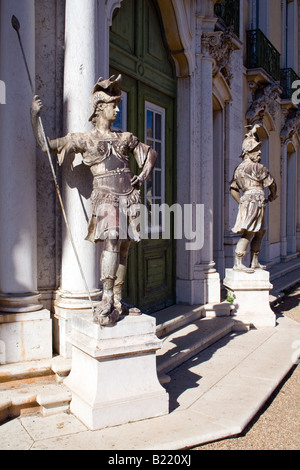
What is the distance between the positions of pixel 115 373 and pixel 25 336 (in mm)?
921

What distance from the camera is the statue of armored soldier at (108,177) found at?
3475 mm

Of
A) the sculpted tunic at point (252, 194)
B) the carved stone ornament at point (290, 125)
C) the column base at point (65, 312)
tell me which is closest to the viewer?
the column base at point (65, 312)

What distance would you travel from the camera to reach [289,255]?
14.2 metres

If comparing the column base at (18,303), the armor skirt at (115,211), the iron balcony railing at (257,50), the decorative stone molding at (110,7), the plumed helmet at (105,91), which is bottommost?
the column base at (18,303)

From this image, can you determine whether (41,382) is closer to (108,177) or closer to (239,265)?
(108,177)

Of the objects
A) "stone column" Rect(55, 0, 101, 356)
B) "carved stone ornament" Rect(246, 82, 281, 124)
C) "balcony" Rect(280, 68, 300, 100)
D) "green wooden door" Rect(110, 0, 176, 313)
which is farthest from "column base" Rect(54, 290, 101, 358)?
"balcony" Rect(280, 68, 300, 100)

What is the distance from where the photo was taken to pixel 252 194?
6.45 metres

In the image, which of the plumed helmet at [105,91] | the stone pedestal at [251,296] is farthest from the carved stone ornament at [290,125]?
the plumed helmet at [105,91]

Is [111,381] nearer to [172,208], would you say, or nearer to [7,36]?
[7,36]

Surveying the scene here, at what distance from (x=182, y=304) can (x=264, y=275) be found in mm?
1215

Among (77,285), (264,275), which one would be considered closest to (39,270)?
(77,285)

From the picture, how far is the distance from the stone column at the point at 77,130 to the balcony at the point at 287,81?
435 inches

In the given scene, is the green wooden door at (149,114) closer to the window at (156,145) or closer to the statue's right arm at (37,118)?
the window at (156,145)

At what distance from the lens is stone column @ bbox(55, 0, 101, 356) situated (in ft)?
13.5
